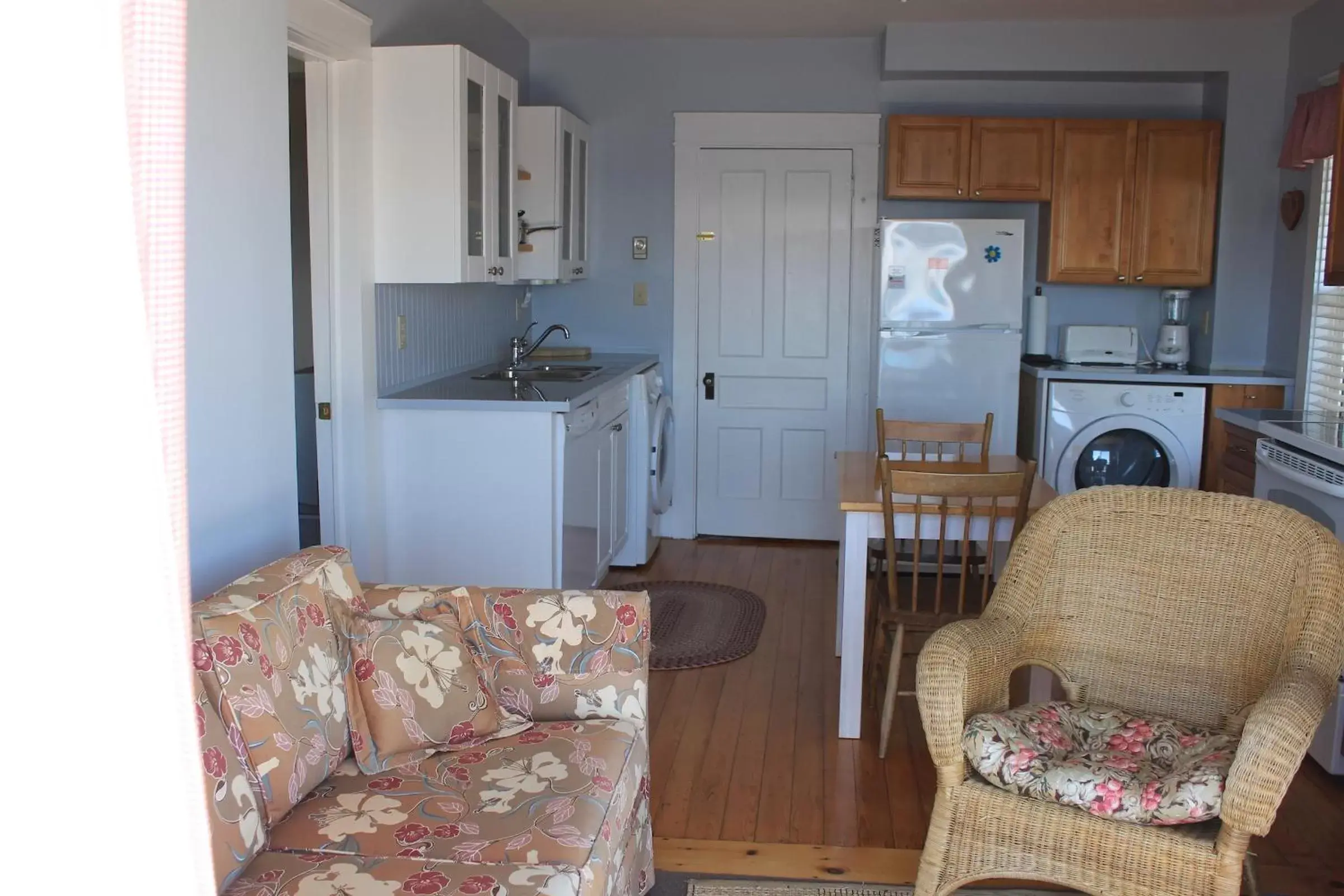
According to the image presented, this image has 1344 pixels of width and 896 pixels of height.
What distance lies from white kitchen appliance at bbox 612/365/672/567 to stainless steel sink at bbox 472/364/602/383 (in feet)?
0.88

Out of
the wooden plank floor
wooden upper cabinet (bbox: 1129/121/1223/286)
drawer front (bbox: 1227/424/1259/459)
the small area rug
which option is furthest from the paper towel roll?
the small area rug

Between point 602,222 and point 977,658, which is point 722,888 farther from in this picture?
point 602,222

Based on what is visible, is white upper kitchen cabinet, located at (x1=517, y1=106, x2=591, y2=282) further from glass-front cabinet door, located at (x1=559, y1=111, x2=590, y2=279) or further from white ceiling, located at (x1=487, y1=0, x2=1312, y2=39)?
white ceiling, located at (x1=487, y1=0, x2=1312, y2=39)

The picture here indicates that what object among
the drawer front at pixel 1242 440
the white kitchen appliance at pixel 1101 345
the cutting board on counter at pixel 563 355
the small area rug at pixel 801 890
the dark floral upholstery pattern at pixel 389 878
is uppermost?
the white kitchen appliance at pixel 1101 345

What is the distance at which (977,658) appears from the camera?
96.7 inches

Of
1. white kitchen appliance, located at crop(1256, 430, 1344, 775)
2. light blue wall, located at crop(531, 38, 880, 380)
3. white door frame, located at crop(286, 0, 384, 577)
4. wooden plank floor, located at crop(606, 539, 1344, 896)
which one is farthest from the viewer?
light blue wall, located at crop(531, 38, 880, 380)

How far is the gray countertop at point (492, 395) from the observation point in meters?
3.96

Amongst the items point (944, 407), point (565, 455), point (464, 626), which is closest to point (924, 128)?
point (944, 407)

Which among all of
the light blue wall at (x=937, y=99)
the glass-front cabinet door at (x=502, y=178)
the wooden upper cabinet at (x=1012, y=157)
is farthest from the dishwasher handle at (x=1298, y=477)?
the glass-front cabinet door at (x=502, y=178)

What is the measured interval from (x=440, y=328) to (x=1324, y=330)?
3583 millimetres

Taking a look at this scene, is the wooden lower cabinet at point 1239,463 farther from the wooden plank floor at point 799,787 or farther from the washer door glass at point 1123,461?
the wooden plank floor at point 799,787

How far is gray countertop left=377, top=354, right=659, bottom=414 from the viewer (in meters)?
3.96

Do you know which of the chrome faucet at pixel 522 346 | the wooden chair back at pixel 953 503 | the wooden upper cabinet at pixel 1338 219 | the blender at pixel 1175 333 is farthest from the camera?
the blender at pixel 1175 333

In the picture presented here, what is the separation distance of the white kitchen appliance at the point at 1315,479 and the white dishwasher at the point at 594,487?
2.17 meters
